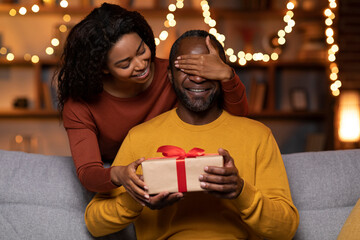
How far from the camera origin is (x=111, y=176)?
1.34 metres

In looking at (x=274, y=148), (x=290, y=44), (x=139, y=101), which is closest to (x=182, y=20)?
(x=290, y=44)

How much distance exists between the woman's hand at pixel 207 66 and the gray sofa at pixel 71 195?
48cm

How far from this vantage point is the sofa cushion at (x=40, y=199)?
1513 millimetres

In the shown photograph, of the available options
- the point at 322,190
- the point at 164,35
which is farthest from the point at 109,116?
the point at 164,35

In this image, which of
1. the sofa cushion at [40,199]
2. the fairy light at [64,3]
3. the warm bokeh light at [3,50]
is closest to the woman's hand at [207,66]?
the sofa cushion at [40,199]

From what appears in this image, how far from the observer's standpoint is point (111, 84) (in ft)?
5.43

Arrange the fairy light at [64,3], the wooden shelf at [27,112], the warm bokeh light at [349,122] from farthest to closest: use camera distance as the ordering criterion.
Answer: the wooden shelf at [27,112]
the warm bokeh light at [349,122]
the fairy light at [64,3]

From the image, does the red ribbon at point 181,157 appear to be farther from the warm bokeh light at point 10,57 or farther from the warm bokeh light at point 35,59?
the warm bokeh light at point 10,57

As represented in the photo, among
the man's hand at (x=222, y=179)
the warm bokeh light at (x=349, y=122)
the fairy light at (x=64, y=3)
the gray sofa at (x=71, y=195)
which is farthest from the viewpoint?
the warm bokeh light at (x=349, y=122)

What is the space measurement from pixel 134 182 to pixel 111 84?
21.7 inches

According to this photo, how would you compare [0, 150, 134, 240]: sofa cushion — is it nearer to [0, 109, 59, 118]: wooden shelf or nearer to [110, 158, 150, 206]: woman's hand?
[110, 158, 150, 206]: woman's hand

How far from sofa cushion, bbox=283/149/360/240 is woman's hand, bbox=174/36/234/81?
475 mm

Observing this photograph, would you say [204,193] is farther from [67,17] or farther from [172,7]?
[67,17]

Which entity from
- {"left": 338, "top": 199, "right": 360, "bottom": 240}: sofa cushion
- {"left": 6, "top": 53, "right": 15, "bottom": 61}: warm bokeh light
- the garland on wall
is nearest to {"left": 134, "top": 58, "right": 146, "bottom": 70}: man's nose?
{"left": 338, "top": 199, "right": 360, "bottom": 240}: sofa cushion
